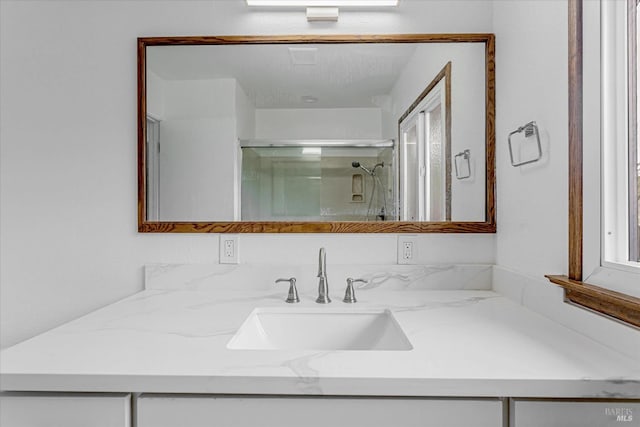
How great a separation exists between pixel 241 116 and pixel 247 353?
0.95 metres

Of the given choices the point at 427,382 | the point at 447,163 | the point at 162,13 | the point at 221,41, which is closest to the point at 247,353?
the point at 427,382

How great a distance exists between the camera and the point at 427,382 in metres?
0.70

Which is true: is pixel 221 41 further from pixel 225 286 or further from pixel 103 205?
pixel 225 286

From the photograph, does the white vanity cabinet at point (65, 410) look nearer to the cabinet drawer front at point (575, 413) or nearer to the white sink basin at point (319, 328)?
the white sink basin at point (319, 328)

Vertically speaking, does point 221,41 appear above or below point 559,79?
above

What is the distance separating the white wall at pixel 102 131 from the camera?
4.87 feet

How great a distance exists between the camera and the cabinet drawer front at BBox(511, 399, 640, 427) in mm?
690

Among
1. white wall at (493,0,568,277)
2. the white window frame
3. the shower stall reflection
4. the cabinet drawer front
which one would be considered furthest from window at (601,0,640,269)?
the shower stall reflection

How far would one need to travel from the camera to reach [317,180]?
1458 millimetres

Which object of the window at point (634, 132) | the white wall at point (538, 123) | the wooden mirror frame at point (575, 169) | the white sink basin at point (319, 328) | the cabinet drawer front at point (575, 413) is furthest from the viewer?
the white sink basin at point (319, 328)

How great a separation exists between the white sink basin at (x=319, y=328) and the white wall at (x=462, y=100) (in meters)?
0.55

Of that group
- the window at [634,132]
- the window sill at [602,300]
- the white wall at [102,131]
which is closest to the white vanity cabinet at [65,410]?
the white wall at [102,131]

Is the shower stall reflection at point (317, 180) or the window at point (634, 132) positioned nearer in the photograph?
the window at point (634, 132)

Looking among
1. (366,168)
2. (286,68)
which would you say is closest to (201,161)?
(286,68)
